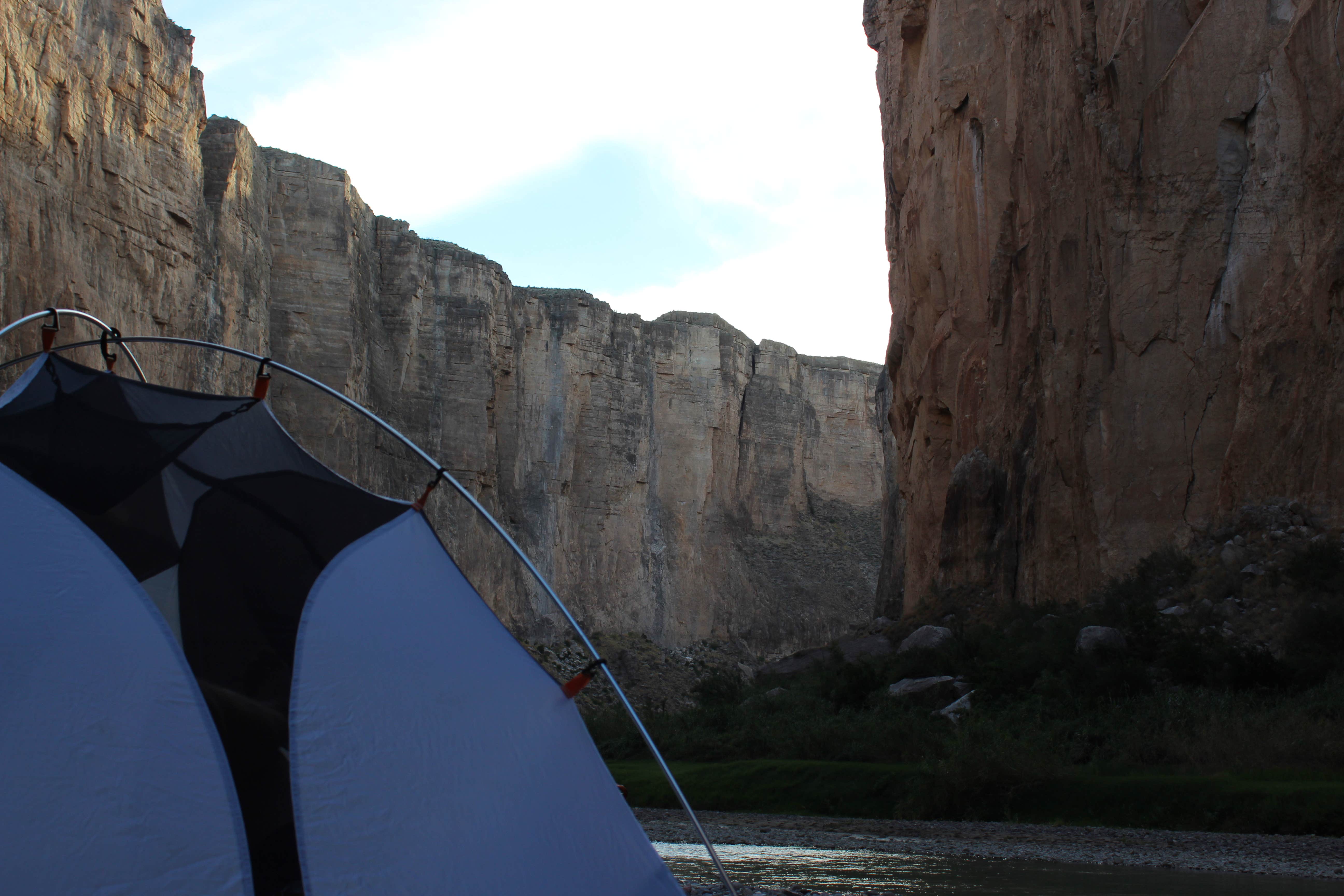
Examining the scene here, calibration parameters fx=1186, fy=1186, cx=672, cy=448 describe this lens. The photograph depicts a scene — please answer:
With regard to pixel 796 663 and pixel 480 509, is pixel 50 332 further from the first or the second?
pixel 796 663

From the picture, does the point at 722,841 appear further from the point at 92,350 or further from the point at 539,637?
the point at 539,637

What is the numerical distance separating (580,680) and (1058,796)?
922 centimetres

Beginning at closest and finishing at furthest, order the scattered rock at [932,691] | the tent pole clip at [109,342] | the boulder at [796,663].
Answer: the tent pole clip at [109,342] → the scattered rock at [932,691] → the boulder at [796,663]

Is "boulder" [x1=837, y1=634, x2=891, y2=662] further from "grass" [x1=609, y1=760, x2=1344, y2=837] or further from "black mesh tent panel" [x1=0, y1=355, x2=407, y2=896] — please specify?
"black mesh tent panel" [x1=0, y1=355, x2=407, y2=896]

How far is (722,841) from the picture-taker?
42.8 ft

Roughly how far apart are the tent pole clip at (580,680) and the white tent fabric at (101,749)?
1564 mm

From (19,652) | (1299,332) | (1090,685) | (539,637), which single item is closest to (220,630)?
(19,652)

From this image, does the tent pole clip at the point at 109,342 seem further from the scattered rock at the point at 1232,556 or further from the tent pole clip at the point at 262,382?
the scattered rock at the point at 1232,556

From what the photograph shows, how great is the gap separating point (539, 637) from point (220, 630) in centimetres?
3898

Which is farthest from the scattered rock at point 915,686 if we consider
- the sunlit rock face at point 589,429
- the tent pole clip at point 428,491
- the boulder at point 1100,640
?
the sunlit rock face at point 589,429

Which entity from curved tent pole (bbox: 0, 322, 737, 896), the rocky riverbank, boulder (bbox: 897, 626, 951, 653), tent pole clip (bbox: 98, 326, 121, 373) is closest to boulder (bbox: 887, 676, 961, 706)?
boulder (bbox: 897, 626, 951, 653)

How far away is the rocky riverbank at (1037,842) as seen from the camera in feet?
31.4

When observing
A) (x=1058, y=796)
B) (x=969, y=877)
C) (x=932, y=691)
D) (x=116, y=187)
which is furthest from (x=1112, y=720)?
(x=116, y=187)

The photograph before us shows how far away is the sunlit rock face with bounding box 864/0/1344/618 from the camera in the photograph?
52.6 feet
